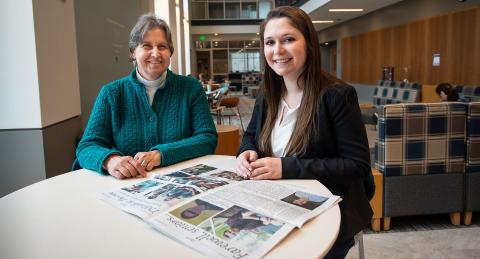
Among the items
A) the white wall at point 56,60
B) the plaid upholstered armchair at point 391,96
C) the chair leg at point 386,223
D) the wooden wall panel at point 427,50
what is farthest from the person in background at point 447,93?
the white wall at point 56,60

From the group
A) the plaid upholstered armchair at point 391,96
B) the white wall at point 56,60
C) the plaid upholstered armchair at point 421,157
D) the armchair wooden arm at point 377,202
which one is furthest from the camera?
the plaid upholstered armchair at point 391,96

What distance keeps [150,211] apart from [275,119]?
2.54 feet

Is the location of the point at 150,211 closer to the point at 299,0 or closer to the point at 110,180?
the point at 110,180

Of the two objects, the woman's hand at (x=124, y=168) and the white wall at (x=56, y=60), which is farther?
the white wall at (x=56, y=60)

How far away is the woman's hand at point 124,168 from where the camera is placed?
147cm

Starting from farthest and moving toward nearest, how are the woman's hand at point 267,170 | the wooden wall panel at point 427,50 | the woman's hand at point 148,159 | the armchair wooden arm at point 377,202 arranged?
the wooden wall panel at point 427,50 < the armchair wooden arm at point 377,202 < the woman's hand at point 148,159 < the woman's hand at point 267,170

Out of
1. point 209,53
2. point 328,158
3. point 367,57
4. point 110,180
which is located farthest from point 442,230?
point 209,53

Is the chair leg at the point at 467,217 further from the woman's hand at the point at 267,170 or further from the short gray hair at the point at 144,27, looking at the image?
the short gray hair at the point at 144,27

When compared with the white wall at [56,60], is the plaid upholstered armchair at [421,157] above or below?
below

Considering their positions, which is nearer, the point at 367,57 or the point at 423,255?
the point at 423,255

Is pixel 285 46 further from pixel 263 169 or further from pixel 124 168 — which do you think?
pixel 124 168

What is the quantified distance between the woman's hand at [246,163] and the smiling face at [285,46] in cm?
35

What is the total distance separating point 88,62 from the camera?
3.87 meters

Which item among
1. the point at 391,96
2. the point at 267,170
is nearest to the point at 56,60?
the point at 267,170
